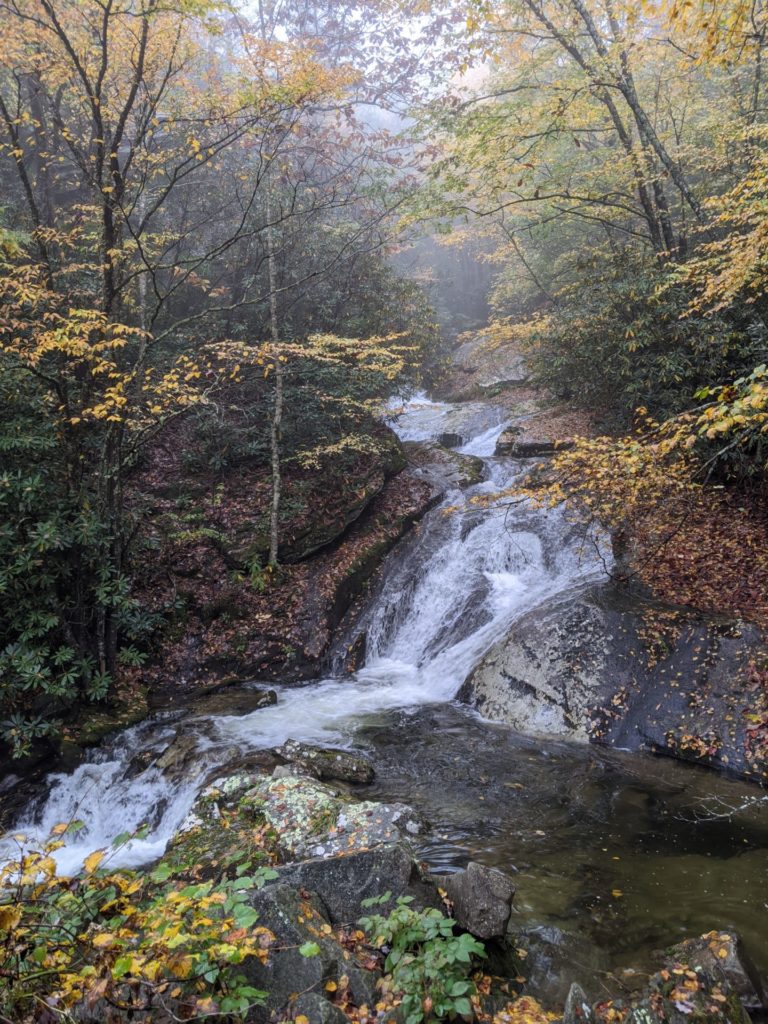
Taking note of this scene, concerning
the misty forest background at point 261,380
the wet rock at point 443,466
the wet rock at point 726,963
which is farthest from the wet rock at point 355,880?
the wet rock at point 443,466

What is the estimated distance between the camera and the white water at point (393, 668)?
6.40 meters

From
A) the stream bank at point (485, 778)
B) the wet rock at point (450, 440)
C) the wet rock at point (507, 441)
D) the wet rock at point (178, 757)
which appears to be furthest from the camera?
the wet rock at point (450, 440)

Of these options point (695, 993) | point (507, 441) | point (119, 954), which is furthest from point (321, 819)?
point (507, 441)

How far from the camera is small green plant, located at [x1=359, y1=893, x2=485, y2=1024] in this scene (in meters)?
2.57

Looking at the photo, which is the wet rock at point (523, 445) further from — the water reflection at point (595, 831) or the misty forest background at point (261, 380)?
the water reflection at point (595, 831)

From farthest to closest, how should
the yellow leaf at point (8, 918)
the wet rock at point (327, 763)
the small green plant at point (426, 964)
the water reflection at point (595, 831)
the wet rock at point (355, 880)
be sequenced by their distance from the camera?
the wet rock at point (327, 763), the water reflection at point (595, 831), the wet rock at point (355, 880), the small green plant at point (426, 964), the yellow leaf at point (8, 918)

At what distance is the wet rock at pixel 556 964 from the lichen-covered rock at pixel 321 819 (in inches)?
45.2

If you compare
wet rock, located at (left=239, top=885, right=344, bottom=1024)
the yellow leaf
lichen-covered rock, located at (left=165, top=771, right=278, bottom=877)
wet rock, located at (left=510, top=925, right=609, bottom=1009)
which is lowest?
wet rock, located at (left=510, top=925, right=609, bottom=1009)

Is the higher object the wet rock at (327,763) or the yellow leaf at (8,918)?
the yellow leaf at (8,918)

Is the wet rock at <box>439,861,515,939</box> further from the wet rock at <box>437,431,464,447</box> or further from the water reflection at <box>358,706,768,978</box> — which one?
the wet rock at <box>437,431,464,447</box>

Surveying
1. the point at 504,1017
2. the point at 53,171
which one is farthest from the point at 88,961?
the point at 53,171

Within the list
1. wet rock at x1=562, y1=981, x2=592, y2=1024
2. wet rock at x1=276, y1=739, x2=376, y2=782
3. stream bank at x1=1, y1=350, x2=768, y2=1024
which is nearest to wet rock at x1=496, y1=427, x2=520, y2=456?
stream bank at x1=1, y1=350, x2=768, y2=1024

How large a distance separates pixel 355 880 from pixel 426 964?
1.06 m

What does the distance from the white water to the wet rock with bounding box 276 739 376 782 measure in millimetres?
724
